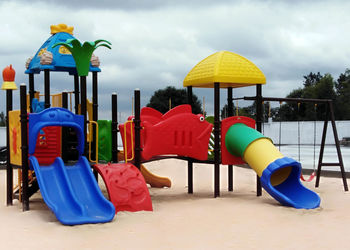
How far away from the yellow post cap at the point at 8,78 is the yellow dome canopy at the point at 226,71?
411cm

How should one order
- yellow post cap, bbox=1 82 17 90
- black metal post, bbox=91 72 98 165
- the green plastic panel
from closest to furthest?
the green plastic panel < black metal post, bbox=91 72 98 165 < yellow post cap, bbox=1 82 17 90

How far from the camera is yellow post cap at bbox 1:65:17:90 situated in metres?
10.3

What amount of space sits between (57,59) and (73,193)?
355 cm

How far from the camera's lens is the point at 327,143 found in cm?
4150

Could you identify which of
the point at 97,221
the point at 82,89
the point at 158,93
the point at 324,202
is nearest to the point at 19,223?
the point at 97,221

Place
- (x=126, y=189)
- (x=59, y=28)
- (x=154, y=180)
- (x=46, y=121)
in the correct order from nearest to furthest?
(x=126, y=189) < (x=46, y=121) < (x=59, y=28) < (x=154, y=180)

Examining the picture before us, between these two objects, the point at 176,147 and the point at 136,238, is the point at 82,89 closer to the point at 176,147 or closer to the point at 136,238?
the point at 176,147

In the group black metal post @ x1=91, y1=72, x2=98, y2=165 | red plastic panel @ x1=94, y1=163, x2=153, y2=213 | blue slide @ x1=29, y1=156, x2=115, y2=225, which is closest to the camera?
blue slide @ x1=29, y1=156, x2=115, y2=225

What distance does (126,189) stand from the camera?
880 centimetres

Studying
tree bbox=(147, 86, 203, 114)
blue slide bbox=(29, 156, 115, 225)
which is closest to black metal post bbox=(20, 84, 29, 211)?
blue slide bbox=(29, 156, 115, 225)

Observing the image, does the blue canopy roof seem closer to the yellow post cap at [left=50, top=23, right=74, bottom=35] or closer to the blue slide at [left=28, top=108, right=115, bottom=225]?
the yellow post cap at [left=50, top=23, right=74, bottom=35]

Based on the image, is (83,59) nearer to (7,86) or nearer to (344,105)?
(7,86)

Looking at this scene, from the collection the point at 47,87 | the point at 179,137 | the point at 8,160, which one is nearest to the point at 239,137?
the point at 179,137

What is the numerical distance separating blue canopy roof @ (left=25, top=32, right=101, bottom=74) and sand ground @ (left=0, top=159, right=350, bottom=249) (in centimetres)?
310
